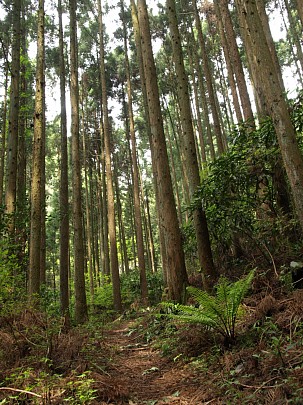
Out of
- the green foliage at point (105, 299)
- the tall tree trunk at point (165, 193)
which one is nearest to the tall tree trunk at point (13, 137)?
the tall tree trunk at point (165, 193)

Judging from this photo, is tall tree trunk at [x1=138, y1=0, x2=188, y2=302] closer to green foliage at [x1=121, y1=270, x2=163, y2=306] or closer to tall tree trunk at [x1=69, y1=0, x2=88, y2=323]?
tall tree trunk at [x1=69, y1=0, x2=88, y2=323]

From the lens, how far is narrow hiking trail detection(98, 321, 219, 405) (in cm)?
302

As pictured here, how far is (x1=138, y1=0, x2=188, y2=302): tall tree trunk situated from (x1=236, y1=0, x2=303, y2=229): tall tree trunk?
121 inches

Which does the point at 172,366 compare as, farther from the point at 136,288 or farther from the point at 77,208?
the point at 136,288

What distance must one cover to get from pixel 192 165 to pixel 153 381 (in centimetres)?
455

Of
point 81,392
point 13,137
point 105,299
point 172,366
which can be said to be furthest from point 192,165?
point 105,299

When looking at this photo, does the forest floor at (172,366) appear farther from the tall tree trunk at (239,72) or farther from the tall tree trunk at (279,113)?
the tall tree trunk at (239,72)

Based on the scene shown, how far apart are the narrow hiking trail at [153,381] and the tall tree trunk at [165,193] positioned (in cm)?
175

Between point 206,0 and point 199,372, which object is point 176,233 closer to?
point 199,372

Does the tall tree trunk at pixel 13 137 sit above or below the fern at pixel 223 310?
above

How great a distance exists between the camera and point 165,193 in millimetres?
7102

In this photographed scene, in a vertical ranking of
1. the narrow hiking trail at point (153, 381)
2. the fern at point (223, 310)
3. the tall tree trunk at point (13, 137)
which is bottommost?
the narrow hiking trail at point (153, 381)

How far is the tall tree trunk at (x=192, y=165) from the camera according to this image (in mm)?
6605

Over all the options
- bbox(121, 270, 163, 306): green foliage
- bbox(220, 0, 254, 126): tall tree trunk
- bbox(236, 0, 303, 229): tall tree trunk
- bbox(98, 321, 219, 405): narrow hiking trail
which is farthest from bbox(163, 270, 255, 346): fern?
bbox(121, 270, 163, 306): green foliage
